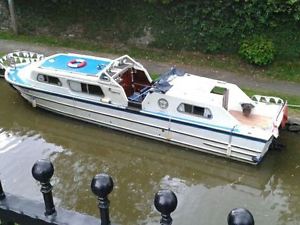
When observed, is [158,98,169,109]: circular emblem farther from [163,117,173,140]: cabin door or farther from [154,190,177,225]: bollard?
[154,190,177,225]: bollard

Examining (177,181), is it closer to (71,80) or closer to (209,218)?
(209,218)

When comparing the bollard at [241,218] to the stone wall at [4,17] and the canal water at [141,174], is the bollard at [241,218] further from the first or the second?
the stone wall at [4,17]

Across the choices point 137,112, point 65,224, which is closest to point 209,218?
point 137,112

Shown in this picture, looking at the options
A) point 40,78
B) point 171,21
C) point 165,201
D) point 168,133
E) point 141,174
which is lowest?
point 141,174

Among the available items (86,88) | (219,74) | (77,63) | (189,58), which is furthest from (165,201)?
(189,58)

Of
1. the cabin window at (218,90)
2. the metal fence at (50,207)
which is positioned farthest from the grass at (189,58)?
the metal fence at (50,207)

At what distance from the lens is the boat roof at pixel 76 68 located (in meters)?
14.5

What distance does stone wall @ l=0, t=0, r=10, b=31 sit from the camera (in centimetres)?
2073

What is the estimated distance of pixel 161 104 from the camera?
1341 cm

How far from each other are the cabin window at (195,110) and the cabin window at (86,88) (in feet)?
8.85

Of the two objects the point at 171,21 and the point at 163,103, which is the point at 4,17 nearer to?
the point at 171,21

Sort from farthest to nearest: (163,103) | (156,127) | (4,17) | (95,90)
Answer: (4,17)
(95,90)
(156,127)
(163,103)

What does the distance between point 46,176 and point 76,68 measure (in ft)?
40.1

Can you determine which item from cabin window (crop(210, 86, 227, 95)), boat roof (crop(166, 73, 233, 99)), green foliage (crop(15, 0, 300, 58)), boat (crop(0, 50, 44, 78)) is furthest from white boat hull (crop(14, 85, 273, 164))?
green foliage (crop(15, 0, 300, 58))
